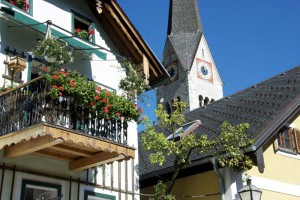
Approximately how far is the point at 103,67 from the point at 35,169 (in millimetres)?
4008

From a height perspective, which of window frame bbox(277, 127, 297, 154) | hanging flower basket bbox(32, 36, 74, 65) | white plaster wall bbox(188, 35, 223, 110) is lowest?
window frame bbox(277, 127, 297, 154)

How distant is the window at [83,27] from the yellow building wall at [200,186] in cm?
511

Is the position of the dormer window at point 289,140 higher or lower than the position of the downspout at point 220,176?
higher

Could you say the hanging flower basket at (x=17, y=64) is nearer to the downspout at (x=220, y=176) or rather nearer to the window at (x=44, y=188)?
the window at (x=44, y=188)

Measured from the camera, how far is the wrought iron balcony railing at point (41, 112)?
9.66 m

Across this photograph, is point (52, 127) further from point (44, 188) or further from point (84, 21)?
point (84, 21)

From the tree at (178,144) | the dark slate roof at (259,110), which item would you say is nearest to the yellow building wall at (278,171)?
the dark slate roof at (259,110)

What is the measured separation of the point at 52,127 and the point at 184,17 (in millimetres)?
55715

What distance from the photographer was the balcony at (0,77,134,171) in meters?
9.51

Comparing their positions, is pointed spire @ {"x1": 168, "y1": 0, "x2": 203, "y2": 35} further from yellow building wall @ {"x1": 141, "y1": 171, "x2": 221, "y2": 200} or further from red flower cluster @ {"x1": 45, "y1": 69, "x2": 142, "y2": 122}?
red flower cluster @ {"x1": 45, "y1": 69, "x2": 142, "y2": 122}

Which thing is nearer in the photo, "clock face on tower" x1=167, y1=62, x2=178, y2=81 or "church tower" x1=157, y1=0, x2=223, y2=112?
"church tower" x1=157, y1=0, x2=223, y2=112

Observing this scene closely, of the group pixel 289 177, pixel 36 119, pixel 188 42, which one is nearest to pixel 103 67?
pixel 36 119

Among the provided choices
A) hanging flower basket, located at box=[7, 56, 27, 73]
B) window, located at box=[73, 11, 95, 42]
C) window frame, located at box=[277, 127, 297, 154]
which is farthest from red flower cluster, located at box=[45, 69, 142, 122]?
window frame, located at box=[277, 127, 297, 154]

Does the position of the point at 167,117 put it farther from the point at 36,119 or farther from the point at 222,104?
the point at 222,104
